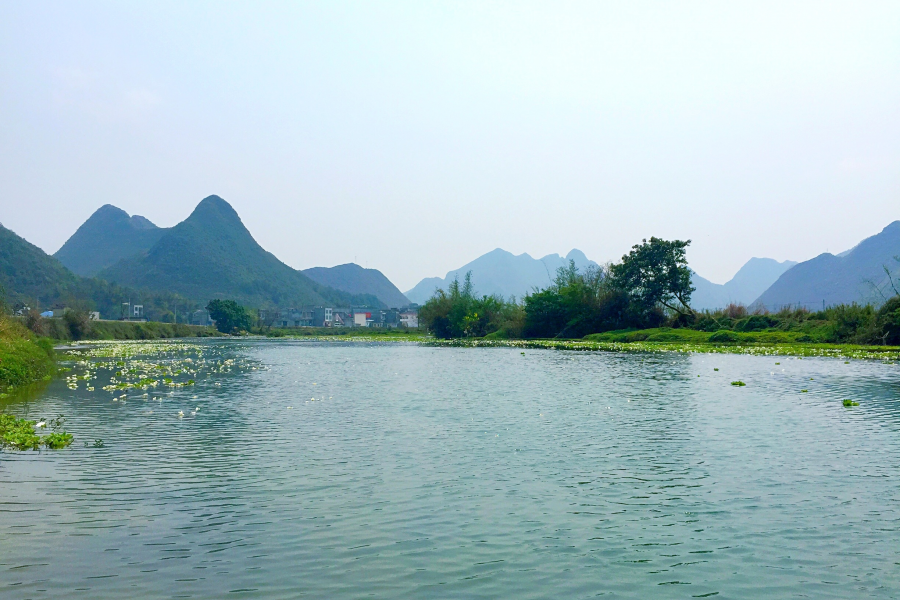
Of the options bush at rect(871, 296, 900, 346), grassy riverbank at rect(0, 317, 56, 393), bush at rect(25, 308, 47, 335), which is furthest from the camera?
bush at rect(25, 308, 47, 335)

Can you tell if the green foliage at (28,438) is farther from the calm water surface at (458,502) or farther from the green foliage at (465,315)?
the green foliage at (465,315)

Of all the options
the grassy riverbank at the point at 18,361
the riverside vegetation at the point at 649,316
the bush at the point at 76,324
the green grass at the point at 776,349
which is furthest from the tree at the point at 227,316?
the grassy riverbank at the point at 18,361

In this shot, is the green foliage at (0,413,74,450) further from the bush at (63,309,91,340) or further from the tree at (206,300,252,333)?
the tree at (206,300,252,333)

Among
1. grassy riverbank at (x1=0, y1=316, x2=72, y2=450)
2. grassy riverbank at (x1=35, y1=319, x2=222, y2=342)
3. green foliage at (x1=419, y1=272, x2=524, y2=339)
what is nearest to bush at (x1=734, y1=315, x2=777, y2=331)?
green foliage at (x1=419, y1=272, x2=524, y2=339)

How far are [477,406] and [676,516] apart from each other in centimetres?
1506

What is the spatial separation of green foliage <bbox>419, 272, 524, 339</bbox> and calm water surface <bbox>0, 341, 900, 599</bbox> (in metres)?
103

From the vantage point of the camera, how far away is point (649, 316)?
10062 centimetres

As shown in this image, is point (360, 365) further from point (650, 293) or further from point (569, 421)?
point (650, 293)

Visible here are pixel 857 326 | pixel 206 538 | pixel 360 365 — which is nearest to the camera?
pixel 206 538

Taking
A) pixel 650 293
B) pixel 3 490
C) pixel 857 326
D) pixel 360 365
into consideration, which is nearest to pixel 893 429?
pixel 3 490

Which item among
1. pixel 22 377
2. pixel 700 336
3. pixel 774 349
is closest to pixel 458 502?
pixel 22 377

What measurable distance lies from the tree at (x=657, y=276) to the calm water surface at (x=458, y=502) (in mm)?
72051

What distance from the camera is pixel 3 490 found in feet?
44.9

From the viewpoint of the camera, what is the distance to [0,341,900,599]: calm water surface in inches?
371
